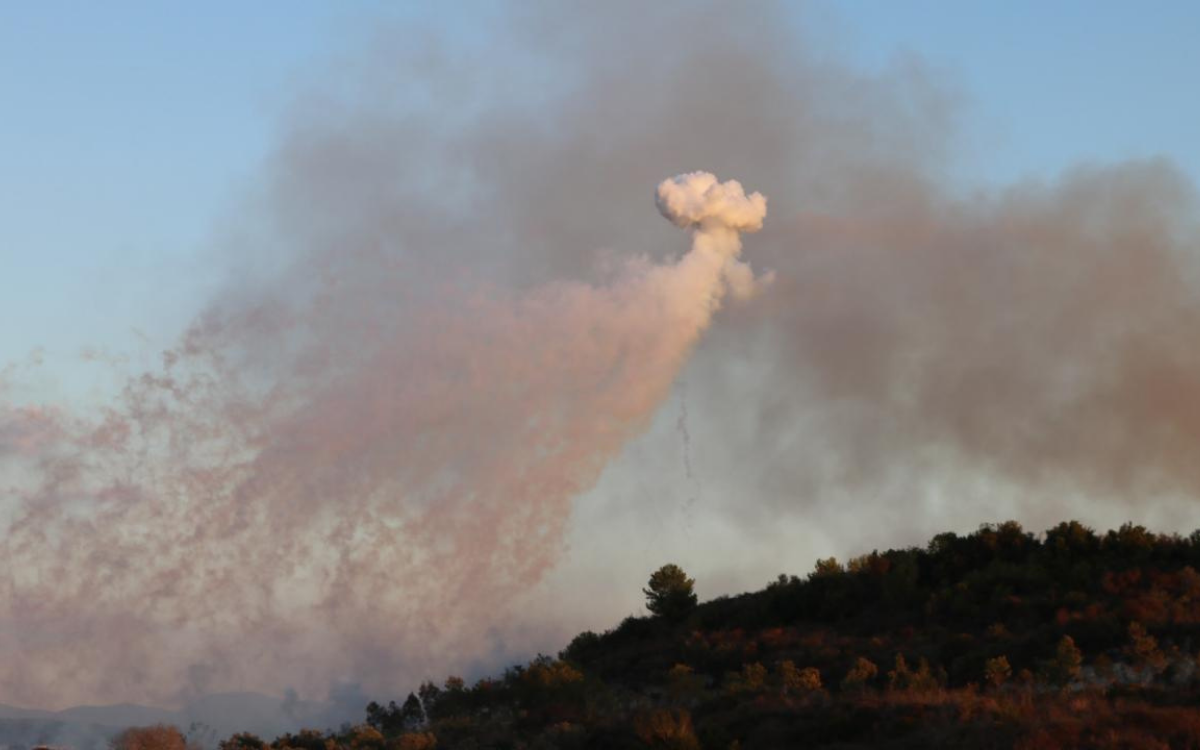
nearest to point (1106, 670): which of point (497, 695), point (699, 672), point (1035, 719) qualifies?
point (1035, 719)

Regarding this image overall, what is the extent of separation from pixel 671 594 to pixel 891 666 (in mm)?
18150

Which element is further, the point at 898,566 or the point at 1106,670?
the point at 898,566

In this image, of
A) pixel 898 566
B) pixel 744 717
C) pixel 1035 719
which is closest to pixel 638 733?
pixel 744 717

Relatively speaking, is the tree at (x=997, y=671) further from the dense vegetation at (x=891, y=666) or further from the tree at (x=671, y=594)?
the tree at (x=671, y=594)

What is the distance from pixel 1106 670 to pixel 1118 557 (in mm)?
15268

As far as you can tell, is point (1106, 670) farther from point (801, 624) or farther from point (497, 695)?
point (497, 695)

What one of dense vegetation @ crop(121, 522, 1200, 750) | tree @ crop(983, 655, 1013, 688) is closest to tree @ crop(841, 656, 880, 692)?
dense vegetation @ crop(121, 522, 1200, 750)

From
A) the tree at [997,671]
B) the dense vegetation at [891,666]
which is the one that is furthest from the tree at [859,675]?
the tree at [997,671]

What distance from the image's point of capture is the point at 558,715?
42.3 meters

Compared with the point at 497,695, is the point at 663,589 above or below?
above

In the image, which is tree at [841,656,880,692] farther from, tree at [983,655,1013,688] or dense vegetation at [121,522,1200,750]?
tree at [983,655,1013,688]

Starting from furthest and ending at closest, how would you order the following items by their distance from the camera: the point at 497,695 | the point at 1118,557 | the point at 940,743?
the point at 1118,557
the point at 497,695
the point at 940,743

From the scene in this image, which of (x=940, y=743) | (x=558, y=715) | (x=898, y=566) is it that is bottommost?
(x=940, y=743)

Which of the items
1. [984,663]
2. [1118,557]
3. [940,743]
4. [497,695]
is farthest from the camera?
[1118,557]
